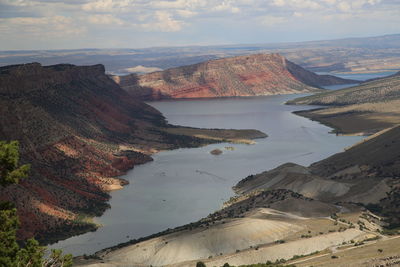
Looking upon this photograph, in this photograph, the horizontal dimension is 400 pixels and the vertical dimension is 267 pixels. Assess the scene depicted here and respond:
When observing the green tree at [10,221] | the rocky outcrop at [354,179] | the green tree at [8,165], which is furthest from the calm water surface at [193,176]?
the green tree at [8,165]

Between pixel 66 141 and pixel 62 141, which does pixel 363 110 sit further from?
pixel 62 141

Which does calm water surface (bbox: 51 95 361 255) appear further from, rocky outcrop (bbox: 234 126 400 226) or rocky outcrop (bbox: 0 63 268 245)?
rocky outcrop (bbox: 234 126 400 226)

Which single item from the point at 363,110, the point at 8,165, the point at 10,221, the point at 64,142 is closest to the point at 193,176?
the point at 64,142

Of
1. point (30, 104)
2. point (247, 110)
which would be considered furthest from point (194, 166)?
point (247, 110)

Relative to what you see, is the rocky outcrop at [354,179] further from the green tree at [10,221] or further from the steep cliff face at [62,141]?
the green tree at [10,221]

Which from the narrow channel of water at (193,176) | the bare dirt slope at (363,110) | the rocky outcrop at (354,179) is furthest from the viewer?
the bare dirt slope at (363,110)

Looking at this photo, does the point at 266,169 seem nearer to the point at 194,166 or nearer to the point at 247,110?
the point at 194,166
